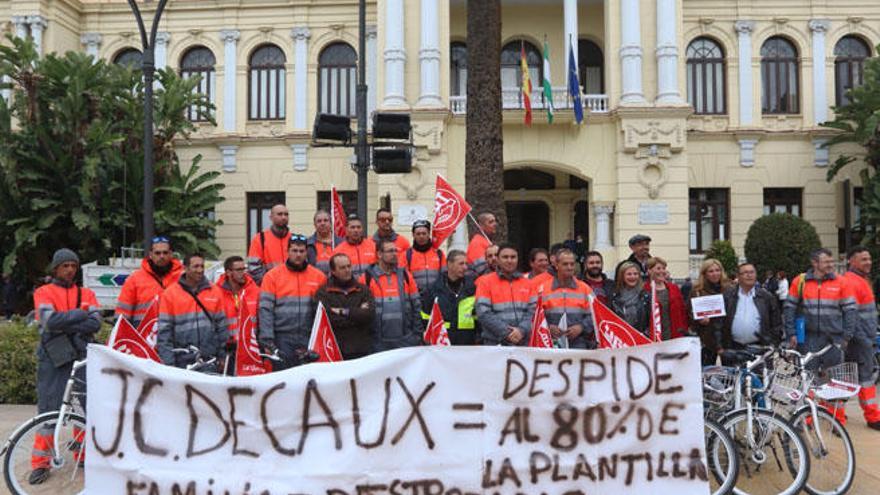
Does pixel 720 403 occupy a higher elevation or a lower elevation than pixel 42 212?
lower

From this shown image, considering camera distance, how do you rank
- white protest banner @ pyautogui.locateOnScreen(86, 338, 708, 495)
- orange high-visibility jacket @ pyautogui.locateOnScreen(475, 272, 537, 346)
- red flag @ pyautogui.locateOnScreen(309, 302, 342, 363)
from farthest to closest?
orange high-visibility jacket @ pyautogui.locateOnScreen(475, 272, 537, 346) < red flag @ pyautogui.locateOnScreen(309, 302, 342, 363) < white protest banner @ pyautogui.locateOnScreen(86, 338, 708, 495)

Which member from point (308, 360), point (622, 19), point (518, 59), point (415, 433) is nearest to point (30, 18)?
point (518, 59)

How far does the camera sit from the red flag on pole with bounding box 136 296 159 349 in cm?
693

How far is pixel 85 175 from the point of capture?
20.6 m

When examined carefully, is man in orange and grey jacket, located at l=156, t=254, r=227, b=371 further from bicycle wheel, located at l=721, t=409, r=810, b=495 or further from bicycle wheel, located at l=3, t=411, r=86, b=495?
bicycle wheel, located at l=721, t=409, r=810, b=495

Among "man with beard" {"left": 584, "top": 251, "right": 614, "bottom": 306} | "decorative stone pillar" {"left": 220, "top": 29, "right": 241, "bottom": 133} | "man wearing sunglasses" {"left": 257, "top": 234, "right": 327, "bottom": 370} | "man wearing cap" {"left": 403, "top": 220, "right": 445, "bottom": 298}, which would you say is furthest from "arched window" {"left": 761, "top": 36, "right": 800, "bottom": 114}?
"man wearing sunglasses" {"left": 257, "top": 234, "right": 327, "bottom": 370}

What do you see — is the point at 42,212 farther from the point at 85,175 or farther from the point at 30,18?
the point at 30,18

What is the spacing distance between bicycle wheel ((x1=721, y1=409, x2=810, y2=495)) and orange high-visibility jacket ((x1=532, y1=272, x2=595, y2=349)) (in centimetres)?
159

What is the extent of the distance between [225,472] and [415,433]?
1.30m

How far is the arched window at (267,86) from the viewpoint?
27.0m

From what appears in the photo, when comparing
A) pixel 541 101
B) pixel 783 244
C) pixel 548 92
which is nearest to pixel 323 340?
pixel 548 92

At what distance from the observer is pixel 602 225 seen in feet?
78.6

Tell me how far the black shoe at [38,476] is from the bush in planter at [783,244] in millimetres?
19633

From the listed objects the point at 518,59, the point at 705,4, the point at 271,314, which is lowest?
the point at 271,314
